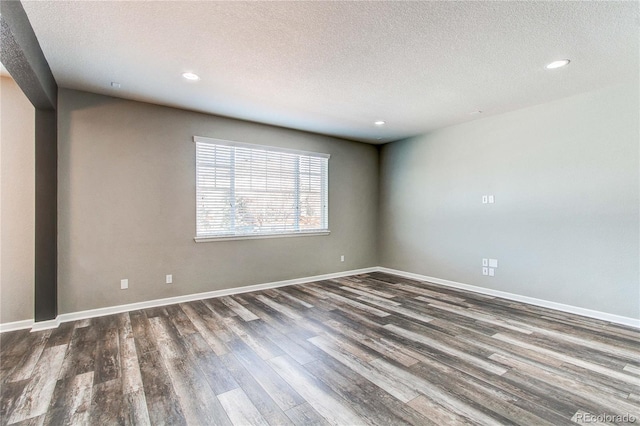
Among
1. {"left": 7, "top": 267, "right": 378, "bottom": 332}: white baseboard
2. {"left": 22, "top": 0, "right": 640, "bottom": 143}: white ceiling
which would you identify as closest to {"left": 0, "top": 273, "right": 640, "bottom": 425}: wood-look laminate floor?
{"left": 7, "top": 267, "right": 378, "bottom": 332}: white baseboard

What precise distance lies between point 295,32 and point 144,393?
281 cm

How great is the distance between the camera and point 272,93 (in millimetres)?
3471

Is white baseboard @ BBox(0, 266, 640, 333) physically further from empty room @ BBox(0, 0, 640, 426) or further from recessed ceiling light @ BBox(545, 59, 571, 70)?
recessed ceiling light @ BBox(545, 59, 571, 70)

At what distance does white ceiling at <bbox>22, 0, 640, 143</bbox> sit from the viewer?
2043mm

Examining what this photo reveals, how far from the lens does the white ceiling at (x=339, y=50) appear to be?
204 cm

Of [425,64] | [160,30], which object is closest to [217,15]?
[160,30]

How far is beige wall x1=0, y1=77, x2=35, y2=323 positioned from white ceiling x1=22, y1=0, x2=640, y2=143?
0.56 metres

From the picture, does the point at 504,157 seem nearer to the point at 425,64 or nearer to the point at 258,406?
the point at 425,64

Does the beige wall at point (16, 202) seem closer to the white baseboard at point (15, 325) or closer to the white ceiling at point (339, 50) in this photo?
the white baseboard at point (15, 325)
